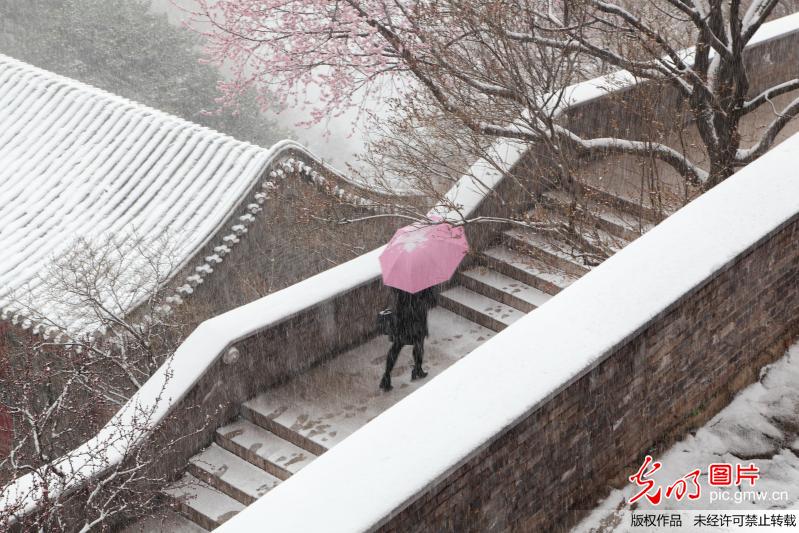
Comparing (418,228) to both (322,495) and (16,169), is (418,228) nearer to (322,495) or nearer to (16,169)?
(322,495)

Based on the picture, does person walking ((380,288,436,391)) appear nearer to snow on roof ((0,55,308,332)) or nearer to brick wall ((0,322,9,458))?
snow on roof ((0,55,308,332))

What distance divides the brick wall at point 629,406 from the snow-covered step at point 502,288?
2225 mm

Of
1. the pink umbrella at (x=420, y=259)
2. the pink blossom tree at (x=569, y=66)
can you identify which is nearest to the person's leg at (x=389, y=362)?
the pink umbrella at (x=420, y=259)

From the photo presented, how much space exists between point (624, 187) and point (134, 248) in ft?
19.3

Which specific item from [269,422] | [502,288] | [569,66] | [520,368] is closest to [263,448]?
[269,422]

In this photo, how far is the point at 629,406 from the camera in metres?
5.23

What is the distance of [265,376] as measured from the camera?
286 inches

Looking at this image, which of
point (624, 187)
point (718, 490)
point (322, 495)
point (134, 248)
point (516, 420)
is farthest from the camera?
point (134, 248)

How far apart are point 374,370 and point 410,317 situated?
71cm

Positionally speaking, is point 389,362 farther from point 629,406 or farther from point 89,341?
point 89,341

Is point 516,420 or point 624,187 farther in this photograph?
point 624,187

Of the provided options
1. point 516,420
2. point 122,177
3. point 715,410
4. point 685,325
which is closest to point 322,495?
point 516,420

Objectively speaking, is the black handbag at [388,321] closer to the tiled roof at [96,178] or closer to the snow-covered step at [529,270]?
the snow-covered step at [529,270]

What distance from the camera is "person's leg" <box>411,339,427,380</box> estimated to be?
283 inches
